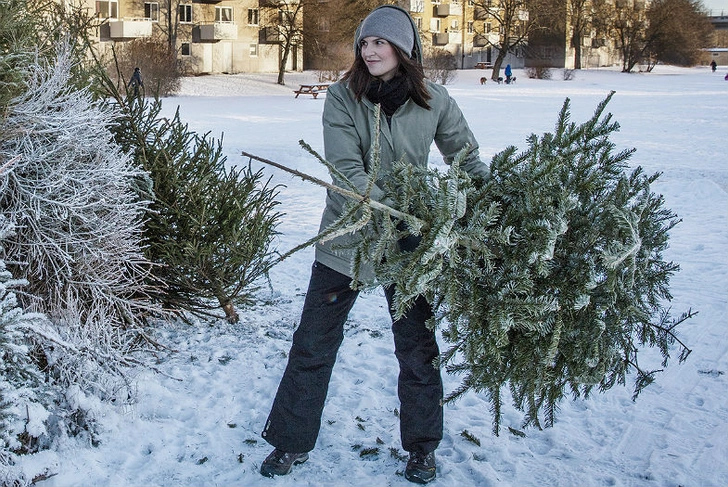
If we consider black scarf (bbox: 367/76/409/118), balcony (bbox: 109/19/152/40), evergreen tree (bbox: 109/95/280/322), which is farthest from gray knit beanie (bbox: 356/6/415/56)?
balcony (bbox: 109/19/152/40)

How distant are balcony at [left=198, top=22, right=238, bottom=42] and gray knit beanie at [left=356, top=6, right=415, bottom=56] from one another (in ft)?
159

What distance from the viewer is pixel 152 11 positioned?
159 ft

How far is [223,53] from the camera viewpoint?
171 ft

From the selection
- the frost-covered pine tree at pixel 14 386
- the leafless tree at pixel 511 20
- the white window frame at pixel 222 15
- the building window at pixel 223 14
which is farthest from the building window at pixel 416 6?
the frost-covered pine tree at pixel 14 386

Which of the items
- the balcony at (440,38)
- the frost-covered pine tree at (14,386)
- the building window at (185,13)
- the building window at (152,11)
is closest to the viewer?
the frost-covered pine tree at (14,386)

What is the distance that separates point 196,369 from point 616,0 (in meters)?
75.1

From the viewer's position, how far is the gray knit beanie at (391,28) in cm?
320

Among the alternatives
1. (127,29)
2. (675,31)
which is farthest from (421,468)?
(675,31)

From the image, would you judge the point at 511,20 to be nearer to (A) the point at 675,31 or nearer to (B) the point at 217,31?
(B) the point at 217,31

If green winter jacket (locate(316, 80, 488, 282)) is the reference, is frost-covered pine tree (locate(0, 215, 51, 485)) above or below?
below

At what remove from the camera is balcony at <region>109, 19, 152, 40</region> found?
4412 cm

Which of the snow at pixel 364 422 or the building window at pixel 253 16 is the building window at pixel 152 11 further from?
the snow at pixel 364 422

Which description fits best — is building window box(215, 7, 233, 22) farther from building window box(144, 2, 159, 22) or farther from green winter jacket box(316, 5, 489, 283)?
green winter jacket box(316, 5, 489, 283)

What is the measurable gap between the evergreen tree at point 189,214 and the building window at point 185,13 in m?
48.6
